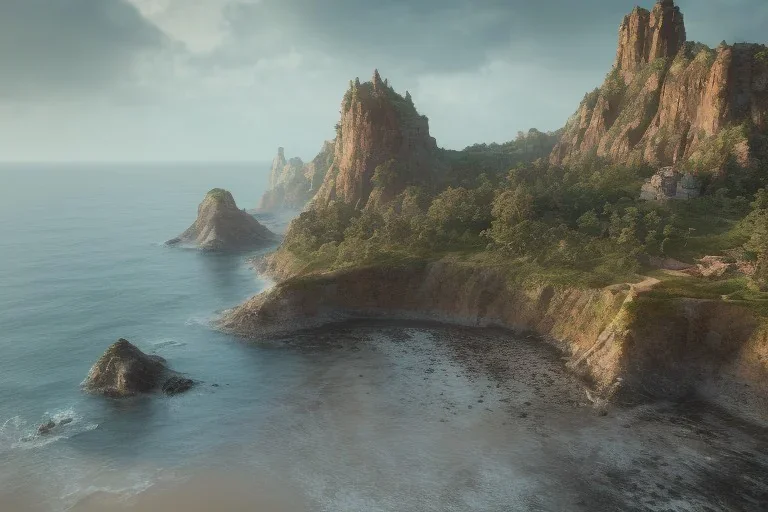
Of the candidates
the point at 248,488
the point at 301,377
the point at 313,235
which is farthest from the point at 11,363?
the point at 313,235

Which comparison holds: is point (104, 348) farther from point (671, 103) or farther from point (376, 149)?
point (671, 103)

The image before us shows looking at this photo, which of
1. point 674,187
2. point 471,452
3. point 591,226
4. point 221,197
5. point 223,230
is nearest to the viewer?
point 471,452

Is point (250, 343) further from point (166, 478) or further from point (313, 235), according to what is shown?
point (313, 235)

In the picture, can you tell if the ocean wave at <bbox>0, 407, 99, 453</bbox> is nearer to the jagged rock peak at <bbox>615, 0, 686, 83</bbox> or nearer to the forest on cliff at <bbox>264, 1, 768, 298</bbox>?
the forest on cliff at <bbox>264, 1, 768, 298</bbox>

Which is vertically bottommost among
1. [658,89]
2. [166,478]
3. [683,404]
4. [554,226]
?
[166,478]

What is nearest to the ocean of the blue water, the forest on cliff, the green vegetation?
the blue water

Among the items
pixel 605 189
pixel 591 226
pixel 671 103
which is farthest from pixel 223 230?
pixel 671 103

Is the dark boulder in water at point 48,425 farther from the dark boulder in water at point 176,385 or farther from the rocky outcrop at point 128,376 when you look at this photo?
the dark boulder in water at point 176,385
